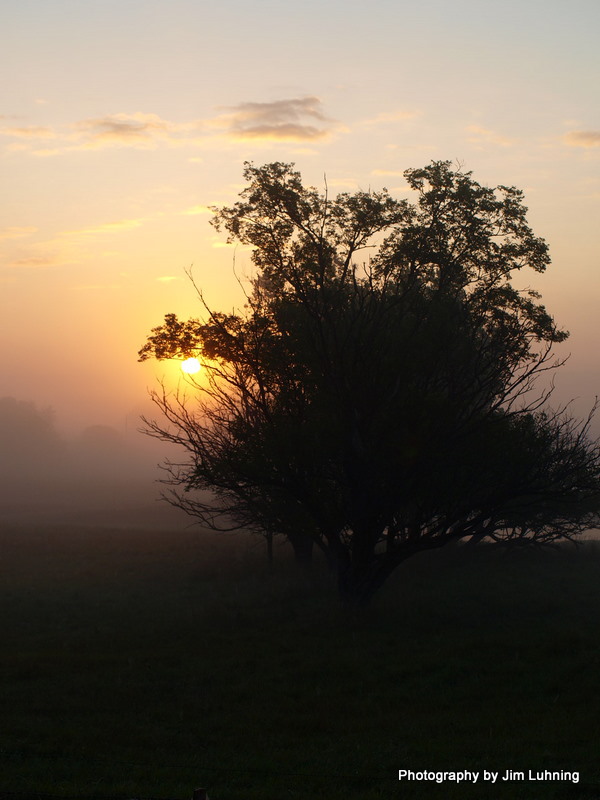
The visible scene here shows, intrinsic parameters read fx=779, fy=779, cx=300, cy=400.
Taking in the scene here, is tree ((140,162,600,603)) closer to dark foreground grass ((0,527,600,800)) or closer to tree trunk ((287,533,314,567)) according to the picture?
dark foreground grass ((0,527,600,800))

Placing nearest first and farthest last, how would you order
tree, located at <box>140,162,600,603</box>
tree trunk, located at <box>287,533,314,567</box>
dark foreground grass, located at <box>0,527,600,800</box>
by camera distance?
dark foreground grass, located at <box>0,527,600,800</box>
tree, located at <box>140,162,600,603</box>
tree trunk, located at <box>287,533,314,567</box>

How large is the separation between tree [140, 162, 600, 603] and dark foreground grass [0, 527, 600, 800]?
144 inches

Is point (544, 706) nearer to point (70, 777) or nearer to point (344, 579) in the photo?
point (70, 777)

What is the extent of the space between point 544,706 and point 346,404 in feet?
40.5

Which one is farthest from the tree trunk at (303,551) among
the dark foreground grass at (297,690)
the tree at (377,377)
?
the tree at (377,377)

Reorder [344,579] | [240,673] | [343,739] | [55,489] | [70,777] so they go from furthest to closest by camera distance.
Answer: [55,489] → [344,579] → [240,673] → [343,739] → [70,777]

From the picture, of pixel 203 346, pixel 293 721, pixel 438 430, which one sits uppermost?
pixel 203 346

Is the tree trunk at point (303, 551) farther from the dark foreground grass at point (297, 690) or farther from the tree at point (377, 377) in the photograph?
the tree at point (377, 377)

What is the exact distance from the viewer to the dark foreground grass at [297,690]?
11.6 metres

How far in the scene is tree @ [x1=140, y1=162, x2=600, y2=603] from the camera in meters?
25.7

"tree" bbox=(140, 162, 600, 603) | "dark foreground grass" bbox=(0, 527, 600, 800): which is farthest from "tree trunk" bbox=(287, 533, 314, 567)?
"tree" bbox=(140, 162, 600, 603)

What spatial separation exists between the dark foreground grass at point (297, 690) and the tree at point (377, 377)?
367cm

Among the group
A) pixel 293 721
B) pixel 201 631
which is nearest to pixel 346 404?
pixel 201 631

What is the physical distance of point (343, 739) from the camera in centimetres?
1388
